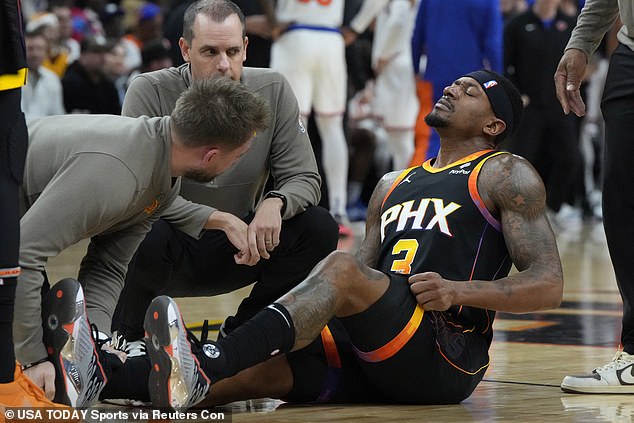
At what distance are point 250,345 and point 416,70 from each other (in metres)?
7.58

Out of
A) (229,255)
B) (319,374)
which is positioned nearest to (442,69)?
(229,255)

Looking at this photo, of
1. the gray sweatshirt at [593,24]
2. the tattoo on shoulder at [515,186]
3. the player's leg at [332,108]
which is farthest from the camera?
the player's leg at [332,108]

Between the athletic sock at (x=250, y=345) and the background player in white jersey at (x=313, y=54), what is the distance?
6.07 meters

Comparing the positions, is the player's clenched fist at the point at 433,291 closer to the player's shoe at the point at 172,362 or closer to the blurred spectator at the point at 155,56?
the player's shoe at the point at 172,362

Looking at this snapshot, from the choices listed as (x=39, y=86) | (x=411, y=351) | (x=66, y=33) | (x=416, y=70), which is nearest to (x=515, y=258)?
(x=411, y=351)

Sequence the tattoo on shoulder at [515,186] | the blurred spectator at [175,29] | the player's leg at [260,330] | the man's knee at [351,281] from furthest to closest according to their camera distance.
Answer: the blurred spectator at [175,29] → the tattoo on shoulder at [515,186] → the man's knee at [351,281] → the player's leg at [260,330]

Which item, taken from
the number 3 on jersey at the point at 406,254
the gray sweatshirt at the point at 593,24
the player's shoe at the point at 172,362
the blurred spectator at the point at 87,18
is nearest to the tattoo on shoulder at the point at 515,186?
the number 3 on jersey at the point at 406,254

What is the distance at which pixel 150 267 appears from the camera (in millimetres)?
4199

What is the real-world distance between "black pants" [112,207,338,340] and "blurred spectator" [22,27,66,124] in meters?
7.18

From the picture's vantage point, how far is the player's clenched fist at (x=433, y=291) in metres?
3.44

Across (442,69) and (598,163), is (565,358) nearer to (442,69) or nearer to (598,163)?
(442,69)

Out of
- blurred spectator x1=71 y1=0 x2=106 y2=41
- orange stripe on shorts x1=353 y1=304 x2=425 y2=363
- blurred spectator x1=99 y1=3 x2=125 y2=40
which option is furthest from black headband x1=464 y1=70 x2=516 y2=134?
blurred spectator x1=99 y1=3 x2=125 y2=40

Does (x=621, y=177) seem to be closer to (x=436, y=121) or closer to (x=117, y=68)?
(x=436, y=121)

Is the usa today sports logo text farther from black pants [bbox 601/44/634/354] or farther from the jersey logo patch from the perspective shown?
black pants [bbox 601/44/634/354]
